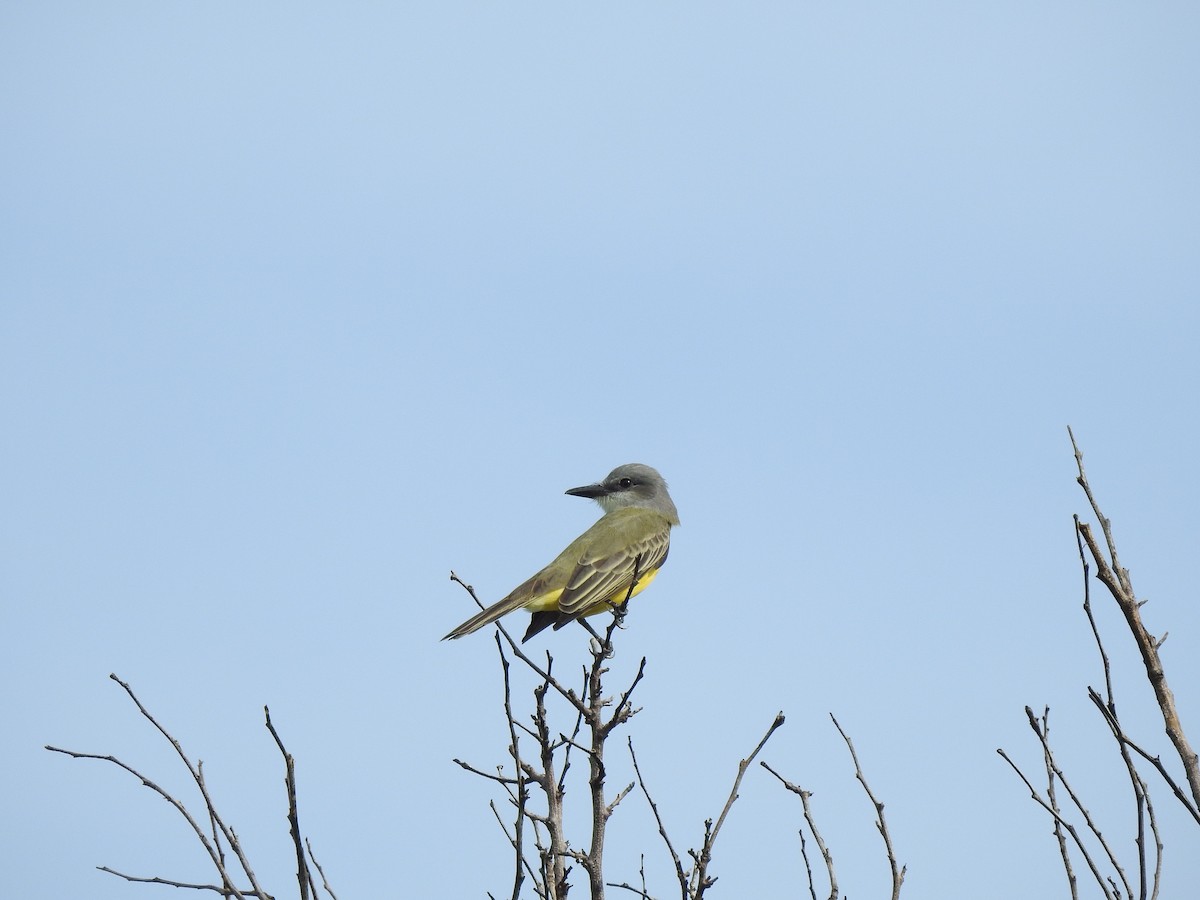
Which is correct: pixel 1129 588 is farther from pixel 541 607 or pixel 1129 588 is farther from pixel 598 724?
pixel 541 607

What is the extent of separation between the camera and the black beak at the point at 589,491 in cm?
1165

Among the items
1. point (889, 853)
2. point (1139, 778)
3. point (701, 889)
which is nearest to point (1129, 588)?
point (1139, 778)

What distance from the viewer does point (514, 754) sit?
519cm

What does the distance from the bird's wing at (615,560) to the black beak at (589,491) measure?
29 cm

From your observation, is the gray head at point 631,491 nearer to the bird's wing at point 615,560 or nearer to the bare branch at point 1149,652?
the bird's wing at point 615,560

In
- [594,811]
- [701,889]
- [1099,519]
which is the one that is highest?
[1099,519]

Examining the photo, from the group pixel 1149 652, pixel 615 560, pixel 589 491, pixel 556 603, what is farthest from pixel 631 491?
pixel 1149 652

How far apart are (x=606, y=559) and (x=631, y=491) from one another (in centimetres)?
210

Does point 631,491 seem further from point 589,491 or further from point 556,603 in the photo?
point 556,603

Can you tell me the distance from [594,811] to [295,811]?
1.36 meters

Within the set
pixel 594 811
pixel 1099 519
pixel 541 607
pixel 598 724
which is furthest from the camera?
pixel 541 607

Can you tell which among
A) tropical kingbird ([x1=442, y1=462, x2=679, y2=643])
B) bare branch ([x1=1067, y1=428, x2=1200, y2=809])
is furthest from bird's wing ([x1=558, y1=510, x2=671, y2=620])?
bare branch ([x1=1067, y1=428, x2=1200, y2=809])

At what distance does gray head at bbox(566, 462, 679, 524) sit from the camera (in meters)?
11.8

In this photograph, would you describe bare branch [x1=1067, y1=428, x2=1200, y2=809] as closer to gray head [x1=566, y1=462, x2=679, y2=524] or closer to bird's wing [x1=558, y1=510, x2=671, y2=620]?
bird's wing [x1=558, y1=510, x2=671, y2=620]
